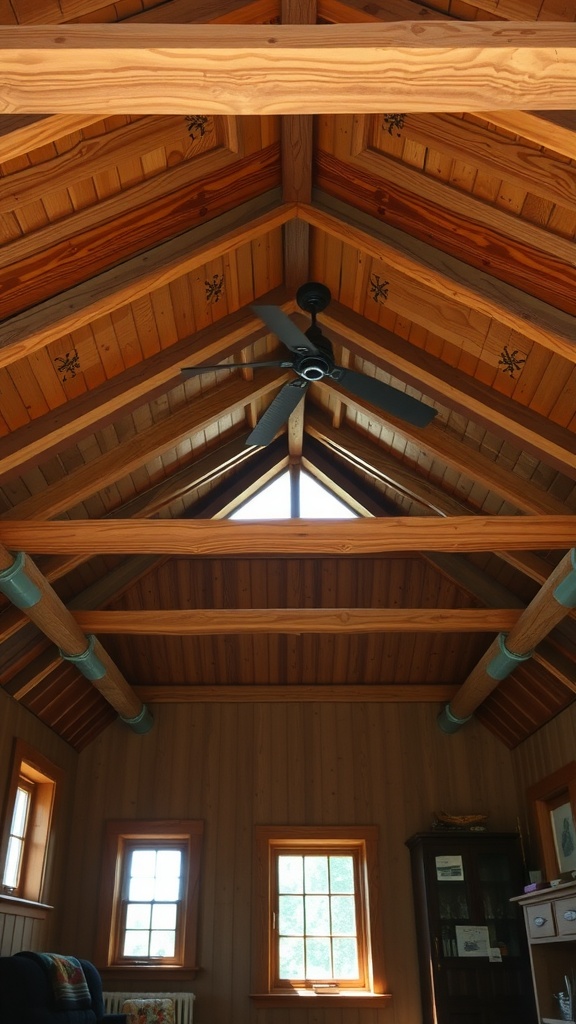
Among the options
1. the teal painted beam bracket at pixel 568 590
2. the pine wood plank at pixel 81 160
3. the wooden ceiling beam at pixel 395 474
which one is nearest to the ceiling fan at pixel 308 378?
the pine wood plank at pixel 81 160

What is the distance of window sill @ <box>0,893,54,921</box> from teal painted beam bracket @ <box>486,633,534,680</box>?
12.5ft

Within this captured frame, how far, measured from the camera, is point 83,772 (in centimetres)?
775

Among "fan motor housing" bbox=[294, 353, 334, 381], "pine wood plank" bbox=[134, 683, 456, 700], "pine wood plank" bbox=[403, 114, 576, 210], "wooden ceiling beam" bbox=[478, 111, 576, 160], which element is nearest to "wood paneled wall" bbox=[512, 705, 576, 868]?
"pine wood plank" bbox=[134, 683, 456, 700]

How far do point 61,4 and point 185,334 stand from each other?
6.94ft

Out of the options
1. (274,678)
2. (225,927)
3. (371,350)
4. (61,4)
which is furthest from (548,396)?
(225,927)

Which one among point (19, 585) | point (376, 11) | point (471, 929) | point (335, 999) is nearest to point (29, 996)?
point (19, 585)

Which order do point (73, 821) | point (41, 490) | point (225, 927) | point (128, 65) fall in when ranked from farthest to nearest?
point (73, 821) → point (225, 927) → point (41, 490) → point (128, 65)

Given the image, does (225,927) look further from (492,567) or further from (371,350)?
(371,350)

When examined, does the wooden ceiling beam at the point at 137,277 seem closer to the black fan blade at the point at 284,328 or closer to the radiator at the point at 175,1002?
the black fan blade at the point at 284,328

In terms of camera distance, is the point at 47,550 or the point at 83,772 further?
the point at 83,772

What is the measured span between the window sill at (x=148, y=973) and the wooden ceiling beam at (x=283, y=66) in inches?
261

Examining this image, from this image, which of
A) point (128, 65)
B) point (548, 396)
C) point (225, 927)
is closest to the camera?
point (128, 65)

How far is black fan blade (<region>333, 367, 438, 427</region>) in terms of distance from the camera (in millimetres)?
4121

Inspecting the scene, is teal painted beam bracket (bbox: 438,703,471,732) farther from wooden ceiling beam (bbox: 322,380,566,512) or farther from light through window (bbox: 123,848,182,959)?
wooden ceiling beam (bbox: 322,380,566,512)
